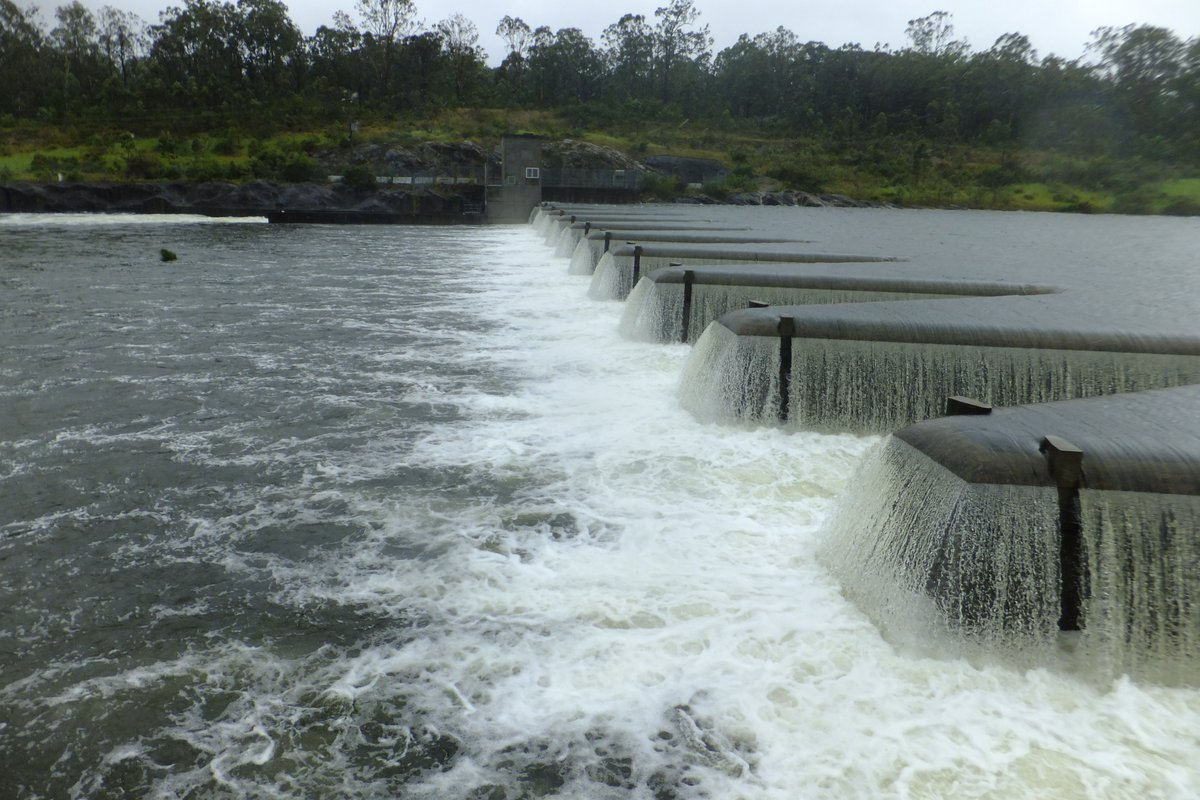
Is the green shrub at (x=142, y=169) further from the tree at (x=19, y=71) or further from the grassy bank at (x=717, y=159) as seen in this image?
the tree at (x=19, y=71)


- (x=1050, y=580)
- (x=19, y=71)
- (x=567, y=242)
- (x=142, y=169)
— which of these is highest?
(x=19, y=71)

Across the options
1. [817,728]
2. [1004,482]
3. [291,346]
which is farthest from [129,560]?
[291,346]

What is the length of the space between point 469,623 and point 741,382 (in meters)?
4.42

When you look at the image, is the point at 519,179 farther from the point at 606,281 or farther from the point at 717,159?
the point at 606,281

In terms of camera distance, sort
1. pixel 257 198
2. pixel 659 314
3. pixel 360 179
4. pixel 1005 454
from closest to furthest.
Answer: pixel 1005 454 → pixel 659 314 → pixel 257 198 → pixel 360 179

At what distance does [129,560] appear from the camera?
552 cm

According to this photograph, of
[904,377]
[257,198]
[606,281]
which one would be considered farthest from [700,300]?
[257,198]

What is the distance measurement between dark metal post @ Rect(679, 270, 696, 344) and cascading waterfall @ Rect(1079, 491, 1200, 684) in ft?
26.5

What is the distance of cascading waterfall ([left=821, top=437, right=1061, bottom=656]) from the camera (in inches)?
170

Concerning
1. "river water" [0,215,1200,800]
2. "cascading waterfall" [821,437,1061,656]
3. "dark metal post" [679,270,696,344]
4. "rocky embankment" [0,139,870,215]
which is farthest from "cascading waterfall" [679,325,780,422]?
"rocky embankment" [0,139,870,215]

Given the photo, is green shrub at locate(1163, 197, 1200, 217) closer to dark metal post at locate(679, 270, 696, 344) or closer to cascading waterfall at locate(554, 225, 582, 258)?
cascading waterfall at locate(554, 225, 582, 258)

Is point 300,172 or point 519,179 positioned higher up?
point 300,172

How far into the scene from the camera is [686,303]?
→ 12.3m

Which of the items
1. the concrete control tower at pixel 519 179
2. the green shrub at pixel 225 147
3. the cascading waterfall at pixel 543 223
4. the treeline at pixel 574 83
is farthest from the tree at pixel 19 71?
the cascading waterfall at pixel 543 223
